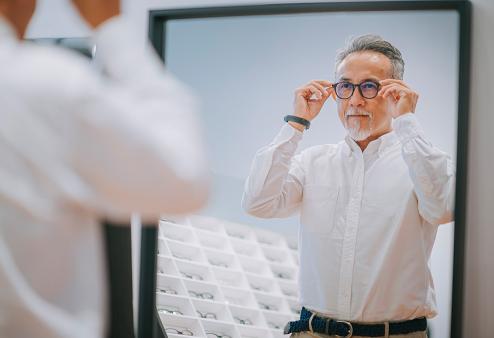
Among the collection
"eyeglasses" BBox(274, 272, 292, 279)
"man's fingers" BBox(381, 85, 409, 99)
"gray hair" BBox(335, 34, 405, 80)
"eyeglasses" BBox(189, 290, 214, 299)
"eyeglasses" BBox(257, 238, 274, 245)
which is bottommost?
"eyeglasses" BBox(189, 290, 214, 299)

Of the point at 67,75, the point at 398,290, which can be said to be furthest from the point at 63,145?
the point at 398,290

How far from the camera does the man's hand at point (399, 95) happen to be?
2.59 m

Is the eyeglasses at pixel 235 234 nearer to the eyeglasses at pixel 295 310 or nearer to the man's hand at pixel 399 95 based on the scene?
the eyeglasses at pixel 295 310

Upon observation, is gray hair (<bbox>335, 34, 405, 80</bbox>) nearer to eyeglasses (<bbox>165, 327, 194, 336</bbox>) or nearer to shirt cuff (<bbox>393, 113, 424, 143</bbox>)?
shirt cuff (<bbox>393, 113, 424, 143</bbox>)

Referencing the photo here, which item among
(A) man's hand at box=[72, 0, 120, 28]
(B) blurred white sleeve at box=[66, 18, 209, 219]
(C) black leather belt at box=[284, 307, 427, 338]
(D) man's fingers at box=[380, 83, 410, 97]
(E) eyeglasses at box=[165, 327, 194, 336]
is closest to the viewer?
(B) blurred white sleeve at box=[66, 18, 209, 219]

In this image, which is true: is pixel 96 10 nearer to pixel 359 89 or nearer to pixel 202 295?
pixel 359 89

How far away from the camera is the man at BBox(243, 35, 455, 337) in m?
2.54

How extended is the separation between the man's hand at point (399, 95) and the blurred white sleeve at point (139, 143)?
1.62 m

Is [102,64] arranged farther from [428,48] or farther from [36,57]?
[428,48]

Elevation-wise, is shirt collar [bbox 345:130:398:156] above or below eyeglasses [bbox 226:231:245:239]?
above

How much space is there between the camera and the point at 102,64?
1.21 m

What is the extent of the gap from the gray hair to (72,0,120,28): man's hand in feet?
5.24

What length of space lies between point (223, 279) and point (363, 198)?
2.16ft

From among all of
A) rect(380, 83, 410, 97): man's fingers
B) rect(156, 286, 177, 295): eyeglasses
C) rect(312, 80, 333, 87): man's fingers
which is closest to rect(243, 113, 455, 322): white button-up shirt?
rect(380, 83, 410, 97): man's fingers
